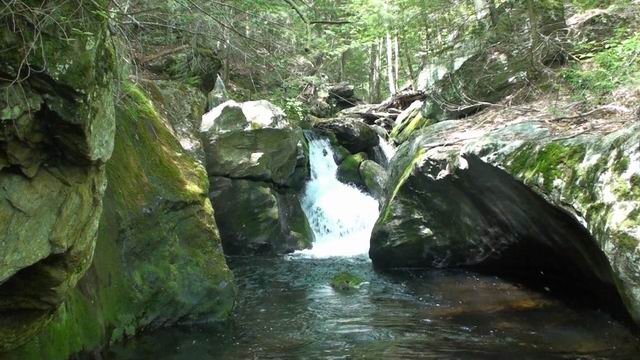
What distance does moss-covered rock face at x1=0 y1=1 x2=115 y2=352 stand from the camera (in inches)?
136

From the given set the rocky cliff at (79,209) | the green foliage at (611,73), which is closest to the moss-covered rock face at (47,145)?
the rocky cliff at (79,209)

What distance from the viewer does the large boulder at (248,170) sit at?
42.1 ft

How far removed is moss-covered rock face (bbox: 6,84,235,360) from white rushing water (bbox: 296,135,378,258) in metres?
6.01

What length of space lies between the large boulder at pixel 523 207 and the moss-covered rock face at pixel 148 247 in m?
4.17

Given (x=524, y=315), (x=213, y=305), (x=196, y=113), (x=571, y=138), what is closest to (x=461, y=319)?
(x=524, y=315)

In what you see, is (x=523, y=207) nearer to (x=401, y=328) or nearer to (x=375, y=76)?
(x=401, y=328)

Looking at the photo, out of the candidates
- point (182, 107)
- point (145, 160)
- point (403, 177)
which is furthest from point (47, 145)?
point (182, 107)

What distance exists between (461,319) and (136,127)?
5249mm

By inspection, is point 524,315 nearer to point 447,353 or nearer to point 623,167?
point 447,353

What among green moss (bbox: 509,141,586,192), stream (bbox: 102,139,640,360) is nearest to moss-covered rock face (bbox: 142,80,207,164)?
stream (bbox: 102,139,640,360)

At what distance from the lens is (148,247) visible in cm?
713

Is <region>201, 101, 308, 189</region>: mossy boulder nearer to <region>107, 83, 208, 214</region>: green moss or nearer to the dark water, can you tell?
the dark water

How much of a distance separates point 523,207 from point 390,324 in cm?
268

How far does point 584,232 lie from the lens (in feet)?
22.5
